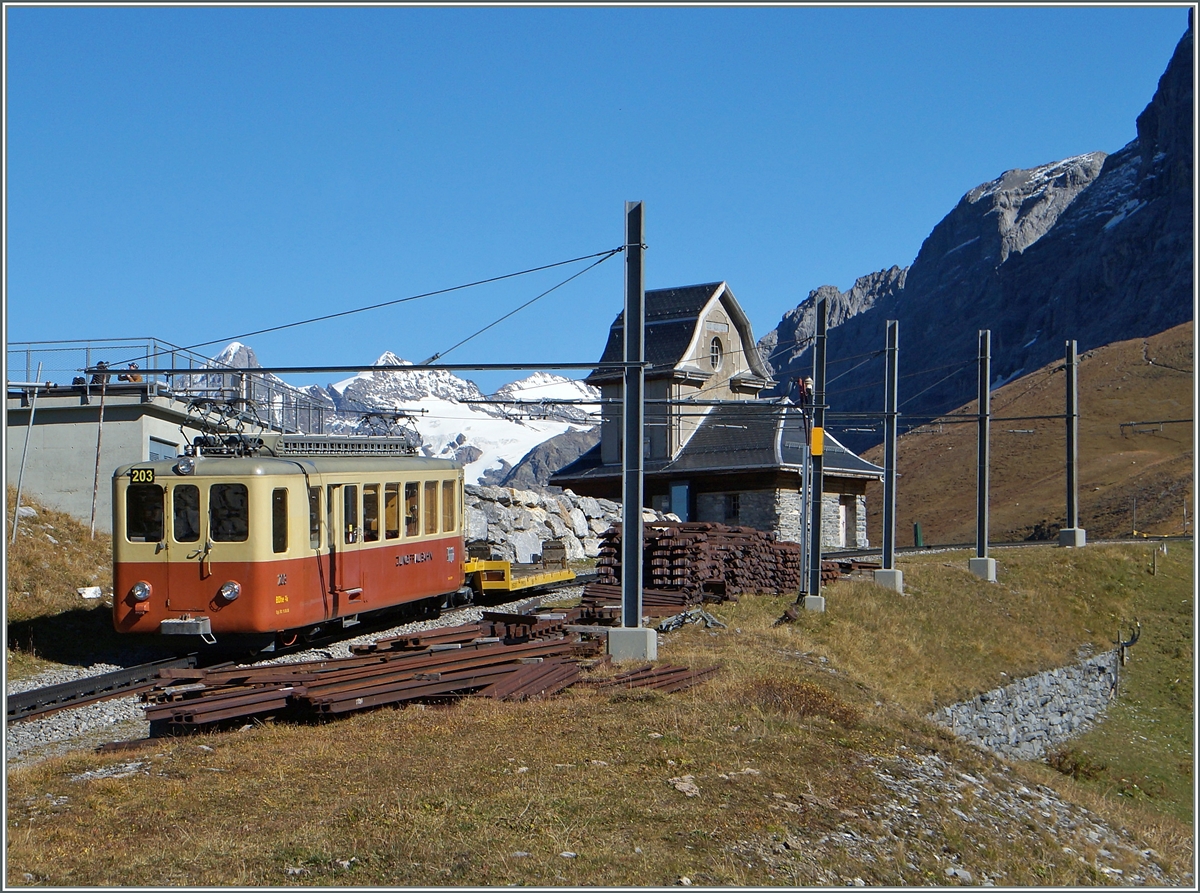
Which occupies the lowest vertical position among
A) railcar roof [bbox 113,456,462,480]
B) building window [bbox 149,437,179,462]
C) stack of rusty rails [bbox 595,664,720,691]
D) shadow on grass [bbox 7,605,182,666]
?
shadow on grass [bbox 7,605,182,666]

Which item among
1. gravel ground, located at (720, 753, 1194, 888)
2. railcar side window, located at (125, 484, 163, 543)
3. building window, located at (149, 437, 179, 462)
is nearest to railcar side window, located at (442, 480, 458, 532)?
railcar side window, located at (125, 484, 163, 543)

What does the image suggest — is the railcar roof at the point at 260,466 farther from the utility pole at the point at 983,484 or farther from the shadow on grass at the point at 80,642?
the utility pole at the point at 983,484

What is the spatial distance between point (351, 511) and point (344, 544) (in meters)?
0.56

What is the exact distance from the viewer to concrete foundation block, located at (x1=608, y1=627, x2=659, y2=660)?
16734 mm

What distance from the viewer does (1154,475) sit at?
2901 inches

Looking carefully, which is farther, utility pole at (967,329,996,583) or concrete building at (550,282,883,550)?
concrete building at (550,282,883,550)

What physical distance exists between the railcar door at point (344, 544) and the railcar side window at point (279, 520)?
1.04 metres

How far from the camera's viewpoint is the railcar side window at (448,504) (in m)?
22.8

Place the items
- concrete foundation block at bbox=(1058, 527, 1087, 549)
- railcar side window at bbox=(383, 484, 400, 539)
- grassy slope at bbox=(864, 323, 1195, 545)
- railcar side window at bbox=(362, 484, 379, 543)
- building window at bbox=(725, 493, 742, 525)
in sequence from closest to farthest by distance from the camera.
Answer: railcar side window at bbox=(362, 484, 379, 543) < railcar side window at bbox=(383, 484, 400, 539) < concrete foundation block at bbox=(1058, 527, 1087, 549) < building window at bbox=(725, 493, 742, 525) < grassy slope at bbox=(864, 323, 1195, 545)

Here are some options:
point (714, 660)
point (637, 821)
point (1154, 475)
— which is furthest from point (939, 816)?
point (1154, 475)

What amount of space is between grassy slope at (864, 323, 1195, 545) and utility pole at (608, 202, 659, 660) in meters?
44.7

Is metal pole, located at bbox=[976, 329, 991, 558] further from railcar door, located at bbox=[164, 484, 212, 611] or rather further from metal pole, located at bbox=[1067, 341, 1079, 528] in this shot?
railcar door, located at bbox=[164, 484, 212, 611]

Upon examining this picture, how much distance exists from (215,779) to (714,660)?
8.67 metres

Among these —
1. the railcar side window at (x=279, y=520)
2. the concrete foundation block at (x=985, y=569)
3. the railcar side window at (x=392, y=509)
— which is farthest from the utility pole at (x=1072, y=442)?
the railcar side window at (x=279, y=520)
